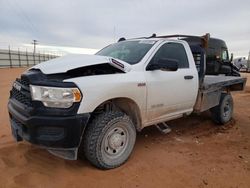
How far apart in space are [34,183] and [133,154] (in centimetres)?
164

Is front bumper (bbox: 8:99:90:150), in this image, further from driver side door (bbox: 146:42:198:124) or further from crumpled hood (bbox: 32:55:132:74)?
driver side door (bbox: 146:42:198:124)

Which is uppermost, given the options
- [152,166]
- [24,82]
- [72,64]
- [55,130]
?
[72,64]

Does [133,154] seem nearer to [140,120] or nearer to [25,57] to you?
[140,120]

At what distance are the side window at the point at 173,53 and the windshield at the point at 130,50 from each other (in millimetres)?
204

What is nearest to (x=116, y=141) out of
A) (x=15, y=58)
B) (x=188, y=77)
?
(x=188, y=77)

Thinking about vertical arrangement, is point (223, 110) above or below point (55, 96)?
below

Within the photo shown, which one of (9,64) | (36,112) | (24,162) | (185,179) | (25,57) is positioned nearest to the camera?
(36,112)

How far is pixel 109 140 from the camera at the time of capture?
12.3 feet

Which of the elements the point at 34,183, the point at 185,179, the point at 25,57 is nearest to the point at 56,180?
the point at 34,183

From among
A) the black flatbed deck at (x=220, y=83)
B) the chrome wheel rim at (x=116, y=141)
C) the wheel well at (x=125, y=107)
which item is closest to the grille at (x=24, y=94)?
the wheel well at (x=125, y=107)

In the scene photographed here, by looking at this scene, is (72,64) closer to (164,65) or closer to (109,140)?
(109,140)

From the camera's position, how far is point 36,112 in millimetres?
3203

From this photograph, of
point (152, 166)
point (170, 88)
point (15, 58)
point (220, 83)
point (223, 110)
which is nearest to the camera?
point (152, 166)

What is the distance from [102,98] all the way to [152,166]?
50.0 inches
